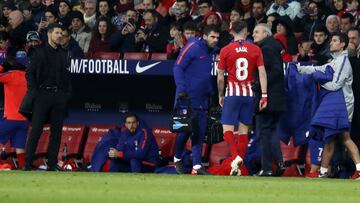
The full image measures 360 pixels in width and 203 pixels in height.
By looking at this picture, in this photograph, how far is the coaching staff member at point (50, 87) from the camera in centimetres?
1616

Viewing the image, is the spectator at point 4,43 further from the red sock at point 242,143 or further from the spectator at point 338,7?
the red sock at point 242,143

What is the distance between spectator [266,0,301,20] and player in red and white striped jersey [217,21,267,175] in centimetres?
505

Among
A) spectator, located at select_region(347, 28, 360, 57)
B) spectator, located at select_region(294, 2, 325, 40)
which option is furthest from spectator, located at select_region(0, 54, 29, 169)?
spectator, located at select_region(347, 28, 360, 57)

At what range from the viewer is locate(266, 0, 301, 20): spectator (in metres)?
20.4

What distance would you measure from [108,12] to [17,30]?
5.27 ft

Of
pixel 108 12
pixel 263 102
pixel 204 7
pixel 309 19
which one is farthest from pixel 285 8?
pixel 263 102

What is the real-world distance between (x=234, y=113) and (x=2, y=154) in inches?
234

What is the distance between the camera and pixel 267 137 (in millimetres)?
15672

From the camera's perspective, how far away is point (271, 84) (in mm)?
15695

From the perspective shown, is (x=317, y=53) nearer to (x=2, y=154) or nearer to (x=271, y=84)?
(x=271, y=84)

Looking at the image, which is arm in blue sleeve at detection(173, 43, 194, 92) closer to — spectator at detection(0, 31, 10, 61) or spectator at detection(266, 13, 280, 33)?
spectator at detection(266, 13, 280, 33)

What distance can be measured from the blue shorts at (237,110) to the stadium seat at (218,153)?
3.57 metres

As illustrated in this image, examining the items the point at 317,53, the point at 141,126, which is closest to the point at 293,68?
the point at 317,53

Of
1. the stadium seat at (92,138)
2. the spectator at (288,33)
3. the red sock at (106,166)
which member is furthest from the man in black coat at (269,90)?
the stadium seat at (92,138)
